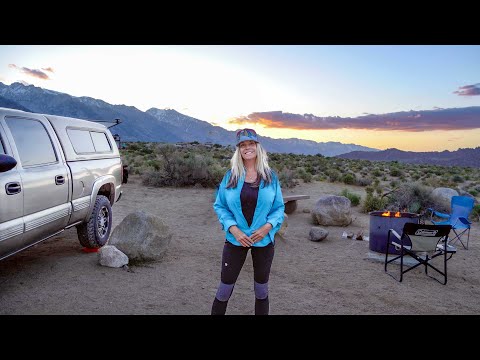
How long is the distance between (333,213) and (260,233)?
710cm

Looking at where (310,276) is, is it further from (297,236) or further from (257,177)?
(257,177)

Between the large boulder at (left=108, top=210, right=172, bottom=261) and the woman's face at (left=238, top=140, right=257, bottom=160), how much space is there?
3501mm

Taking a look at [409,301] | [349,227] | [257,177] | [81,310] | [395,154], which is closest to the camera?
[257,177]

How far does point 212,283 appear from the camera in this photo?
578 cm

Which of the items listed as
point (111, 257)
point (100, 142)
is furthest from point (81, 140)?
point (111, 257)

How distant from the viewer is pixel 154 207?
12219 mm

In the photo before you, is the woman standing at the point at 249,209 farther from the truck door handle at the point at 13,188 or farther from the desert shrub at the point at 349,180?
the desert shrub at the point at 349,180

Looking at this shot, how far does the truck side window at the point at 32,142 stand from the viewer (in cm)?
464

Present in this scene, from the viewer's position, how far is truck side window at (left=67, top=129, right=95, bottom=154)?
6.02 metres

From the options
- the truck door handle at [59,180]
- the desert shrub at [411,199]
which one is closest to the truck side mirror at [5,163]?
the truck door handle at [59,180]

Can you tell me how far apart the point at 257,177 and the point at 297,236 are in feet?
19.0

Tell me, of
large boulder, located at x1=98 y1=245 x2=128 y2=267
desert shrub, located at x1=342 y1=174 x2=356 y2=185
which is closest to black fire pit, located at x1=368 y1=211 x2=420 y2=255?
large boulder, located at x1=98 y1=245 x2=128 y2=267

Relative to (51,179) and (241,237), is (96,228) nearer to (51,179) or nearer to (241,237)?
(51,179)
